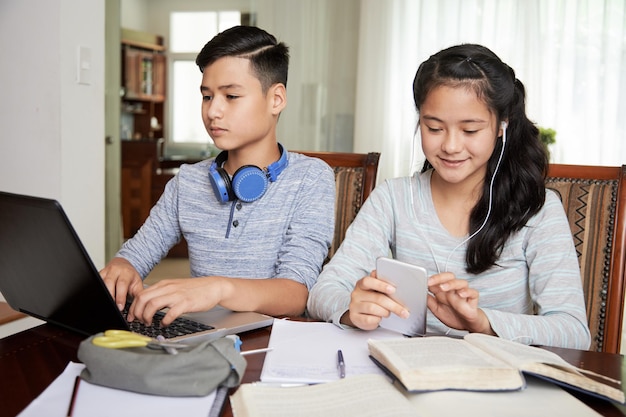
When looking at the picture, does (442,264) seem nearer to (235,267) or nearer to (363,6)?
(235,267)

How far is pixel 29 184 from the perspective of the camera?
223 centimetres

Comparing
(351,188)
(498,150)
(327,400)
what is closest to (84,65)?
(351,188)

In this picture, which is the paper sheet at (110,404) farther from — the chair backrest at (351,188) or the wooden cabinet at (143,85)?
the wooden cabinet at (143,85)

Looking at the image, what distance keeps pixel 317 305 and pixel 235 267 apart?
29cm

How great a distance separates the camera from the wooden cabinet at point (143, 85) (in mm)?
7328

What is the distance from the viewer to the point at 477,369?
2.33 ft

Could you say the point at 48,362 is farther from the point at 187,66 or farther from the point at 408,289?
the point at 187,66

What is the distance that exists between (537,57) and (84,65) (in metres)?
2.44

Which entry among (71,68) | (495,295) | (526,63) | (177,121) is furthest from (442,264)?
(177,121)

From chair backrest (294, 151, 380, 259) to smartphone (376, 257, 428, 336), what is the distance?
591 millimetres

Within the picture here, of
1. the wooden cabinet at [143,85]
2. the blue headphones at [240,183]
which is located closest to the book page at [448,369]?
the blue headphones at [240,183]

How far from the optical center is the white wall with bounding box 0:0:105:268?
2180mm

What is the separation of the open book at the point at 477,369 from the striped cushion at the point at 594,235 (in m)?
0.53

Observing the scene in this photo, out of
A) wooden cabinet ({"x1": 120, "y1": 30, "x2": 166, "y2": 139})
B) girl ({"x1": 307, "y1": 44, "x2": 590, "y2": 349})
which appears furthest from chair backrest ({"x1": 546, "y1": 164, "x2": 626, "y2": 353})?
wooden cabinet ({"x1": 120, "y1": 30, "x2": 166, "y2": 139})
